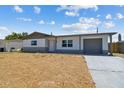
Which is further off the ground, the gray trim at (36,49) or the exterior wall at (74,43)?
the exterior wall at (74,43)

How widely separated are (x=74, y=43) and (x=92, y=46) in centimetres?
243

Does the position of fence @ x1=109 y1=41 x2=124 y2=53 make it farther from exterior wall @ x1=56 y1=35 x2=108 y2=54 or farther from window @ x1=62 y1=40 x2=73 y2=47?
window @ x1=62 y1=40 x2=73 y2=47

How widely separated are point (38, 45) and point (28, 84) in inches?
892

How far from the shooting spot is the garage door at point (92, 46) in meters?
22.9

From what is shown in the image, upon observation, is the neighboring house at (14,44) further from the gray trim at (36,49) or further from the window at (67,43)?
the window at (67,43)

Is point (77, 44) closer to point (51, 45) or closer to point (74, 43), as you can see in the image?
point (74, 43)

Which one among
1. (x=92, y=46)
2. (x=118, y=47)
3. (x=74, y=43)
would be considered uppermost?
(x=74, y=43)

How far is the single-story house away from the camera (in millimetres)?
22438

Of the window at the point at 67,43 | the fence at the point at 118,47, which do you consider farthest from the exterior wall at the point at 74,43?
the fence at the point at 118,47

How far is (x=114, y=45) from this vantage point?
31016 millimetres

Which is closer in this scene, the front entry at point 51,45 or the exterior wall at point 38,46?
the front entry at point 51,45

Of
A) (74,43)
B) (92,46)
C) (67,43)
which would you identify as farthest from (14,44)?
(92,46)

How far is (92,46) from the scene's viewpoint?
23359 millimetres
